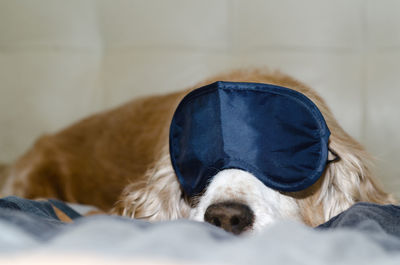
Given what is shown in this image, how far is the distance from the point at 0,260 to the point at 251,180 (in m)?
0.80

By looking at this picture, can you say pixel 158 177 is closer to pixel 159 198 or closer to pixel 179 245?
pixel 159 198

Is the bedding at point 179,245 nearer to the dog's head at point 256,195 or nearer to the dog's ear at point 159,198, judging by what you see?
the dog's head at point 256,195

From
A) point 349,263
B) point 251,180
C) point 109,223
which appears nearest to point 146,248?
point 109,223

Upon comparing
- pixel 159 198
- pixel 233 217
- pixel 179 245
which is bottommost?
pixel 159 198

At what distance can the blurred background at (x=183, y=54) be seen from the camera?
2.47 meters

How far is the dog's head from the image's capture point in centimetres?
141

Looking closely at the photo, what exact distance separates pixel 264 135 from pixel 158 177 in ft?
1.86

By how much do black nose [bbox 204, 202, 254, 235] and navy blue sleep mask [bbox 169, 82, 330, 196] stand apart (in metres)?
0.13

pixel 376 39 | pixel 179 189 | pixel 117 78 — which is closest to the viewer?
pixel 179 189

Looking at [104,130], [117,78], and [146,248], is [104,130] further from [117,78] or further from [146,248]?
[146,248]

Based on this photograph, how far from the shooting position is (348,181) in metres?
1.79

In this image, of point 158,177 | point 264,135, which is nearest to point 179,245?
point 264,135

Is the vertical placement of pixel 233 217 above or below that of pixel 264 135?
below

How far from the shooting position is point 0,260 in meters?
0.82
